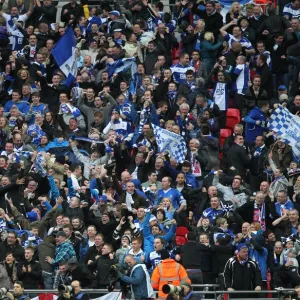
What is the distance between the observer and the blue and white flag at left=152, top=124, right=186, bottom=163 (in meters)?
32.1

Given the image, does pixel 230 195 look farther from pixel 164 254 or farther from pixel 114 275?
pixel 114 275

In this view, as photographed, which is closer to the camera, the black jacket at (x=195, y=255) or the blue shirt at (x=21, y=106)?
the black jacket at (x=195, y=255)

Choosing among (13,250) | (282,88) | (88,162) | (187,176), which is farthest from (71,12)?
(13,250)

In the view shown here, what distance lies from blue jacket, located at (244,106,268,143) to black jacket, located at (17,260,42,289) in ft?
21.2

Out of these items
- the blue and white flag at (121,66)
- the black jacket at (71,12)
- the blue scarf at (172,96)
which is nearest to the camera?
the blue scarf at (172,96)

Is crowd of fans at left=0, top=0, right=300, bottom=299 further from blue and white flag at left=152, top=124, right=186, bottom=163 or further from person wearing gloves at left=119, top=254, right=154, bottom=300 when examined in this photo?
blue and white flag at left=152, top=124, right=186, bottom=163

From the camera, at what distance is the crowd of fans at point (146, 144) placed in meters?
29.0

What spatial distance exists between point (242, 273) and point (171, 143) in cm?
453

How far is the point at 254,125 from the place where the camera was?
3372 cm

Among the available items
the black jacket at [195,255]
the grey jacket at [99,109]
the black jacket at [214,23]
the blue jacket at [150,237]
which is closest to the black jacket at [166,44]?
the black jacket at [214,23]

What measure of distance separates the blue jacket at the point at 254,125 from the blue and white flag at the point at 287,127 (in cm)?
59

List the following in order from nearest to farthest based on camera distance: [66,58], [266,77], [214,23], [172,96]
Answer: [172,96]
[266,77]
[66,58]
[214,23]

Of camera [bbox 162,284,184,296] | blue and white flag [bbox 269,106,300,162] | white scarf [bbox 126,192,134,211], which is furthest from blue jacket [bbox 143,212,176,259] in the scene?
blue and white flag [bbox 269,106,300,162]

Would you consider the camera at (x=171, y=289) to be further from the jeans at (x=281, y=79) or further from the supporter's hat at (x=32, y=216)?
the jeans at (x=281, y=79)
